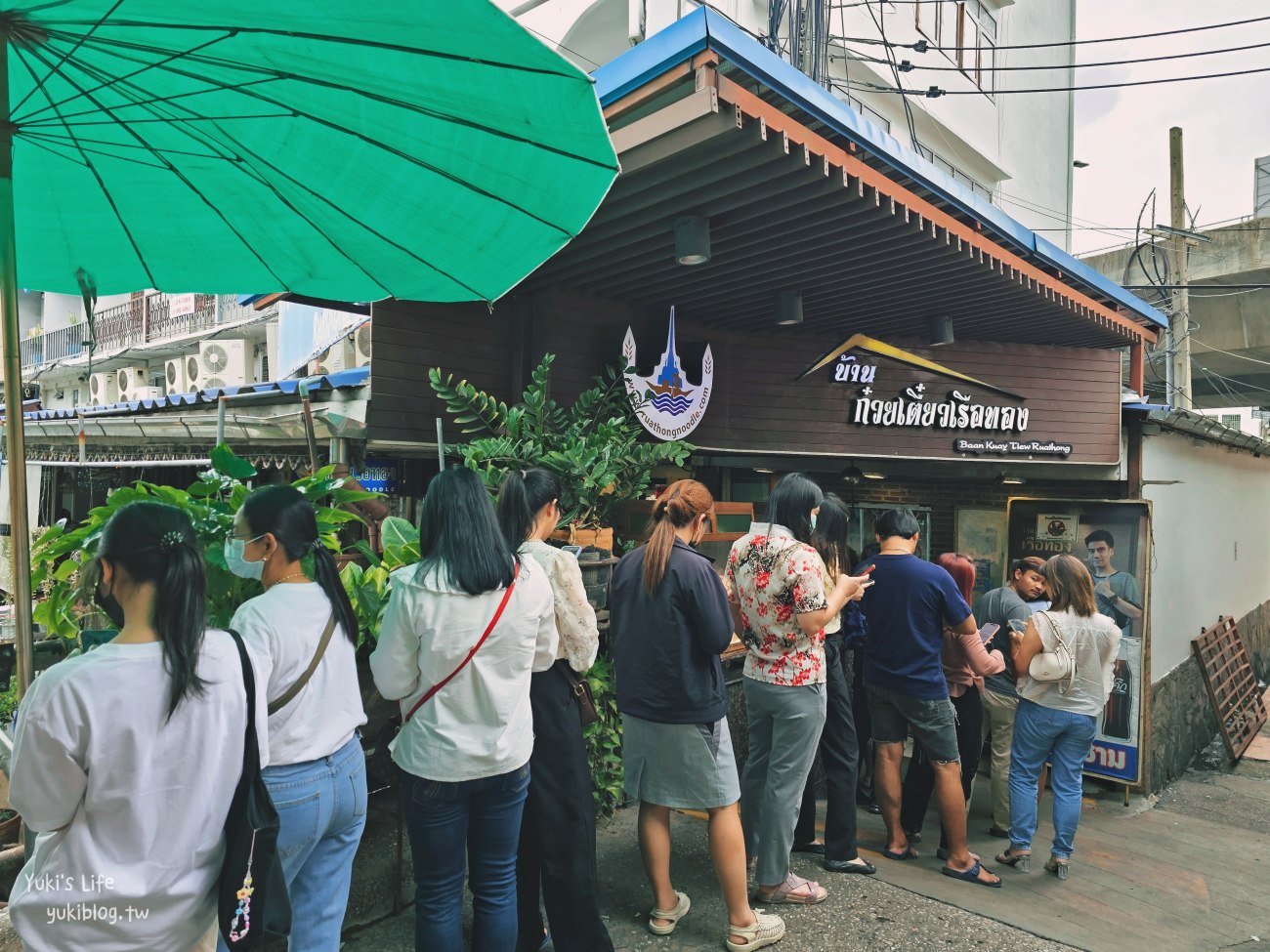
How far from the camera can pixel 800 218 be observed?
488 cm

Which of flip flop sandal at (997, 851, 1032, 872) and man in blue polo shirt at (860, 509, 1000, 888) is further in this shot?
flip flop sandal at (997, 851, 1032, 872)

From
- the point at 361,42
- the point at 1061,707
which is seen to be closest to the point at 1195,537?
the point at 1061,707

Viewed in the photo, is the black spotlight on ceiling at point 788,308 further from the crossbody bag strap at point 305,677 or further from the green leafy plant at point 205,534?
the crossbody bag strap at point 305,677

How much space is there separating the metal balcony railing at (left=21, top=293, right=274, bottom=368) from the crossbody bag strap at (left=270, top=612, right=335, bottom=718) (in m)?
16.9

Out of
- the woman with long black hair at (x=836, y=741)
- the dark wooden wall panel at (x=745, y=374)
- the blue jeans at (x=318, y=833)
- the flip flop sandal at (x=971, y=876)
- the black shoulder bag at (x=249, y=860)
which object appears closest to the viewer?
the black shoulder bag at (x=249, y=860)

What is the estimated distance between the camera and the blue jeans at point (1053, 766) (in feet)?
14.8

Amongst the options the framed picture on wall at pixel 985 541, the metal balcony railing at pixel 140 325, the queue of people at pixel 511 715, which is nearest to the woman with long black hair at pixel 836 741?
the queue of people at pixel 511 715

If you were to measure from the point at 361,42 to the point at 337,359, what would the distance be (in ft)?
23.9

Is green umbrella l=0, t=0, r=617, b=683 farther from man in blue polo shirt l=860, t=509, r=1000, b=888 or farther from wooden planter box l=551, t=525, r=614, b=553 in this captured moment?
man in blue polo shirt l=860, t=509, r=1000, b=888

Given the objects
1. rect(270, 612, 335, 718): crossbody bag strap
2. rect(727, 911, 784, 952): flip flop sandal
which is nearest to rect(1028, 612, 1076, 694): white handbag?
rect(727, 911, 784, 952): flip flop sandal

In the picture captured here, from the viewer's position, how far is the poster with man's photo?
Result: 669 centimetres

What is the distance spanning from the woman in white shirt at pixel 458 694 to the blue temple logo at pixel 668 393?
11.8ft

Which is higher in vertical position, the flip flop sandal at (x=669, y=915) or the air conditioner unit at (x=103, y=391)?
the air conditioner unit at (x=103, y=391)

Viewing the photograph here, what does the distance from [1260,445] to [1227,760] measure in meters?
3.85
